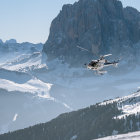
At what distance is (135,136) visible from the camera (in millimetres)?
61062

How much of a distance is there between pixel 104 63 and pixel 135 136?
53822 millimetres

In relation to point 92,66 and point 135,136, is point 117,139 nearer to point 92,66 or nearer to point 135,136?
point 135,136

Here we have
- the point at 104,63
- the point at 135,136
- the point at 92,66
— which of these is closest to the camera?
the point at 135,136

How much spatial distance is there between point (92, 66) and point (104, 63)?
26.2 ft

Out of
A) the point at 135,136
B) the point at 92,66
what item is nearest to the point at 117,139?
the point at 135,136

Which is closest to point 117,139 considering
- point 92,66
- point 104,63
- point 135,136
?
point 135,136

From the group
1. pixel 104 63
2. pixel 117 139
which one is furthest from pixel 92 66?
pixel 117 139

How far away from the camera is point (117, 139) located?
62.1 meters

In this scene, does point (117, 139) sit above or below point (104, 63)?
below

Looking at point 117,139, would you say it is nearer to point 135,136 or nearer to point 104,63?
point 135,136

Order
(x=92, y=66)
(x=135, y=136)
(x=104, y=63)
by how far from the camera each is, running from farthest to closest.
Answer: (x=104, y=63) → (x=92, y=66) → (x=135, y=136)

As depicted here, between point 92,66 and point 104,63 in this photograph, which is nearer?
point 92,66

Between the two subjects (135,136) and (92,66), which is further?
(92,66)

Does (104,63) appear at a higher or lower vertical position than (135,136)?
higher
